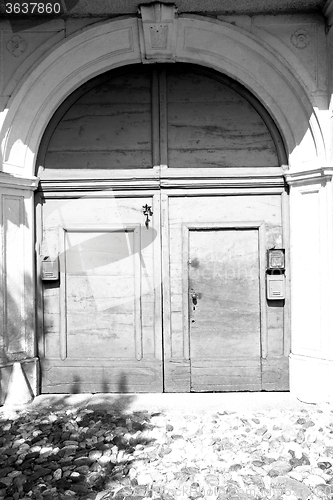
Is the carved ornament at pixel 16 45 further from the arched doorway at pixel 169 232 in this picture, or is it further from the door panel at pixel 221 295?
the door panel at pixel 221 295

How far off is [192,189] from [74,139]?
141 centimetres

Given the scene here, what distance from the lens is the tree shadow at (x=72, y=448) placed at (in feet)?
9.04

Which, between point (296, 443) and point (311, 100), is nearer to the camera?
point (296, 443)

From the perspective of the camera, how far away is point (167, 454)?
124 inches

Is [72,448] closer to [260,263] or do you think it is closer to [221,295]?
[221,295]

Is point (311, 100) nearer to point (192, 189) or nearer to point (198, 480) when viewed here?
point (192, 189)

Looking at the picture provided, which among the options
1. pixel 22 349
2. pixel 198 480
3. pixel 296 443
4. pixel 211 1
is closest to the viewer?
pixel 198 480

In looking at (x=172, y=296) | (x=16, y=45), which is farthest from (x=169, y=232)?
(x=16, y=45)

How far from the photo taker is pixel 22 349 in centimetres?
429

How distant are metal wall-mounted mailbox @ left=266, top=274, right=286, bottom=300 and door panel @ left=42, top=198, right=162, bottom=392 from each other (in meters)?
1.22

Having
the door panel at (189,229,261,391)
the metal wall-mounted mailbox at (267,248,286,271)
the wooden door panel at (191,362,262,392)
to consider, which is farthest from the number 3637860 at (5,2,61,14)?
the wooden door panel at (191,362,262,392)

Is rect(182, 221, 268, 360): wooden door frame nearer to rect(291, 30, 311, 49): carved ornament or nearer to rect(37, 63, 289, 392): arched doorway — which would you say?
rect(37, 63, 289, 392): arched doorway

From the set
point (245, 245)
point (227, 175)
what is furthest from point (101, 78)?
point (245, 245)

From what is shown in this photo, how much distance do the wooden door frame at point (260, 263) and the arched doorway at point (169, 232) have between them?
0.04 feet
